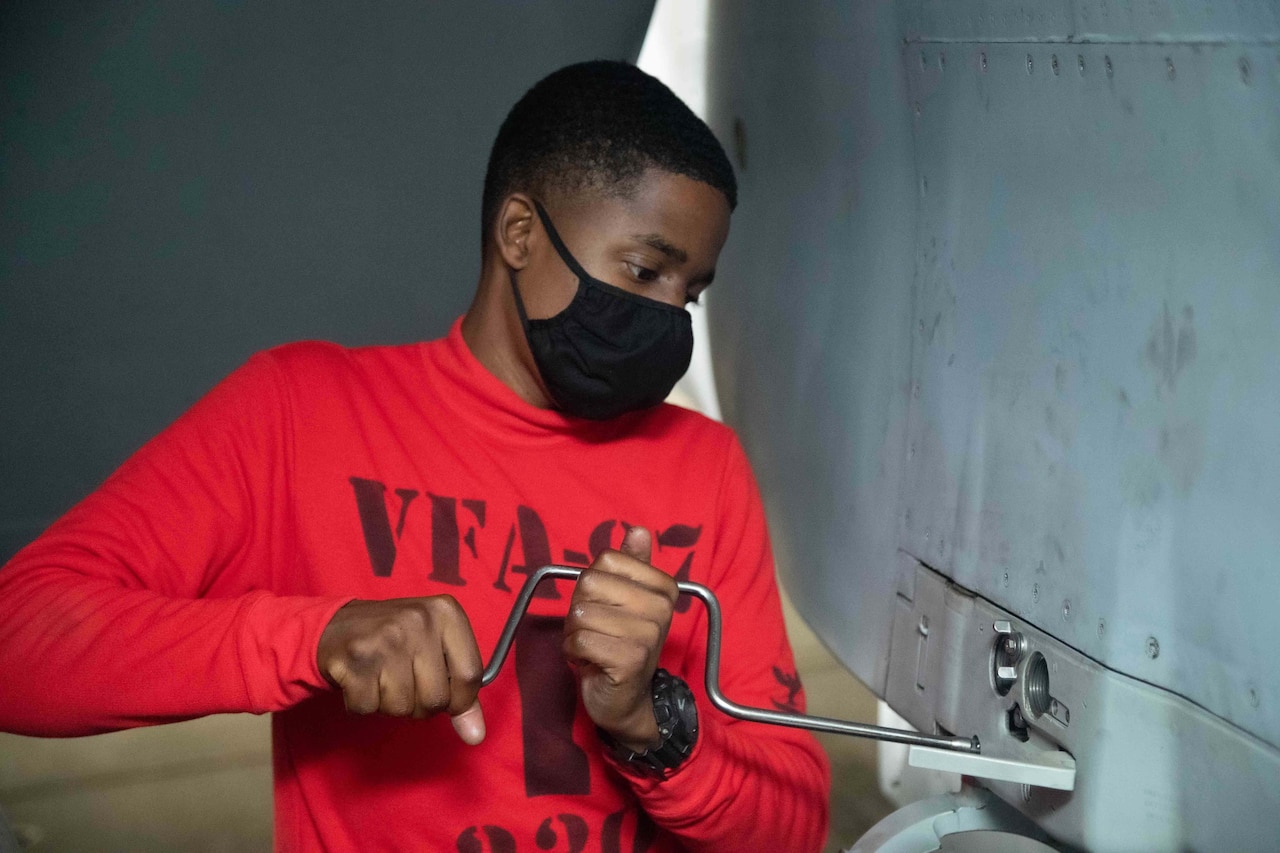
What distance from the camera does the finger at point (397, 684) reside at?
0.77m

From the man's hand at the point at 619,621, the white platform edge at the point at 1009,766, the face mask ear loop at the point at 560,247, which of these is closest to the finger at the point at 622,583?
the man's hand at the point at 619,621

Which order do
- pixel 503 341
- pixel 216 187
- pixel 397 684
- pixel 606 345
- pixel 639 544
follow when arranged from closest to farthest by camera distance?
pixel 397 684 → pixel 639 544 → pixel 606 345 → pixel 503 341 → pixel 216 187

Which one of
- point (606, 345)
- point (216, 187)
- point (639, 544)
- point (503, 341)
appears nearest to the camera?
point (639, 544)

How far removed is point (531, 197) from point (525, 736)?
555 mm

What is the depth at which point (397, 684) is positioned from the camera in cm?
77

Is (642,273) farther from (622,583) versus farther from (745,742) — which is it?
(745,742)

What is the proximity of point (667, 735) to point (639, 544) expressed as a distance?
0.60 feet

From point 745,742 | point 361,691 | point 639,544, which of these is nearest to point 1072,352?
point 639,544

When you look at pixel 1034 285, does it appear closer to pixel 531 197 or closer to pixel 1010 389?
pixel 1010 389

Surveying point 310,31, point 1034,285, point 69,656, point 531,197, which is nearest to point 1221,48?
point 1034,285

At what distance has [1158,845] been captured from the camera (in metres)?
0.79

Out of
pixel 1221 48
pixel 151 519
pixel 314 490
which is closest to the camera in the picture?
pixel 1221 48

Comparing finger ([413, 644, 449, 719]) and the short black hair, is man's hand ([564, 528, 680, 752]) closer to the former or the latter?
finger ([413, 644, 449, 719])

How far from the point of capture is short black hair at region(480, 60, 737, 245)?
3.64 ft
